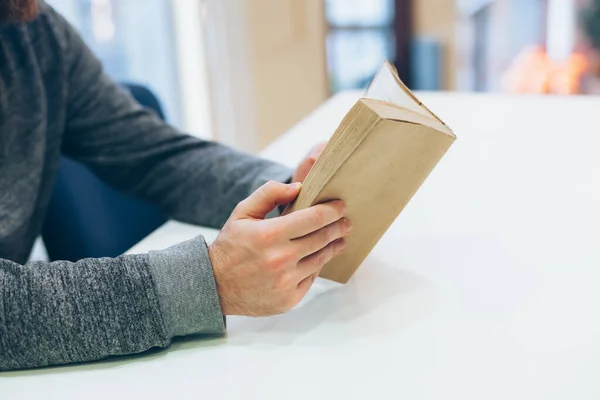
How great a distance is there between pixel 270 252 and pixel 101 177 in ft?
1.81

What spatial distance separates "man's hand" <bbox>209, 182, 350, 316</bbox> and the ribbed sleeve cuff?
1 cm

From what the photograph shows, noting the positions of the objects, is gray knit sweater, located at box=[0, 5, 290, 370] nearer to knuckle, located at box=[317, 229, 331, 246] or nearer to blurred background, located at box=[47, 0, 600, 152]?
knuckle, located at box=[317, 229, 331, 246]

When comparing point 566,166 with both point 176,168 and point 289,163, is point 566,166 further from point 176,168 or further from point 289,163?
point 176,168

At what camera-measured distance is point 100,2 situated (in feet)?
6.98

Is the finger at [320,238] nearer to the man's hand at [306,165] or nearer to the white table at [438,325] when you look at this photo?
the white table at [438,325]

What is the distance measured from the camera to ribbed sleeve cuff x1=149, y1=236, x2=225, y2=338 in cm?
55

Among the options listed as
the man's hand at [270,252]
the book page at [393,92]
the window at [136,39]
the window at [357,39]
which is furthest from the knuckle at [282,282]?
the window at [357,39]

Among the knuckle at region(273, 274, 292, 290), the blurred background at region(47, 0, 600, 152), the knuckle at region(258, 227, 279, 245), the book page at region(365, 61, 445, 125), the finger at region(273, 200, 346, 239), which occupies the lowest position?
the blurred background at region(47, 0, 600, 152)

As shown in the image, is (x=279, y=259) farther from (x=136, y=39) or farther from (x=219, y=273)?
(x=136, y=39)

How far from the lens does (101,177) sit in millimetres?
1015

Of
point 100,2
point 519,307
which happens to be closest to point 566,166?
point 519,307

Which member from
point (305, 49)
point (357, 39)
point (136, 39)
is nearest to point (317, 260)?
point (136, 39)

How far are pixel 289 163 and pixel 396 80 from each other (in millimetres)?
434

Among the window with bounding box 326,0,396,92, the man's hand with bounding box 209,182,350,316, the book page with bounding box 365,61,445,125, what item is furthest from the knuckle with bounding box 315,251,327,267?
the window with bounding box 326,0,396,92
